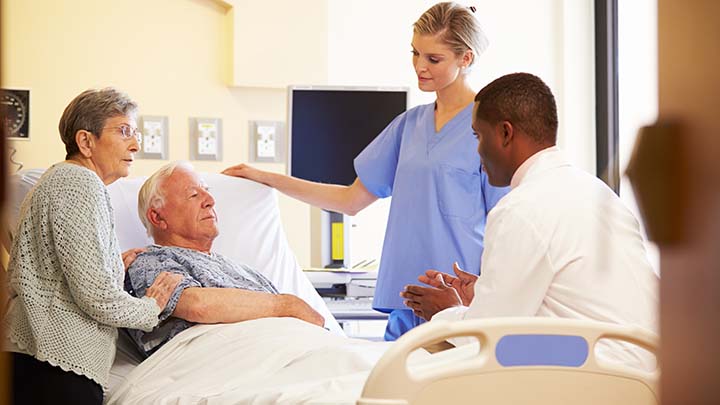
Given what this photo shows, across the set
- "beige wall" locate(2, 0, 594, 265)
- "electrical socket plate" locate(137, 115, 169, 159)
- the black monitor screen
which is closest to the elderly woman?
the black monitor screen

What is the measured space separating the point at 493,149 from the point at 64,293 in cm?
96

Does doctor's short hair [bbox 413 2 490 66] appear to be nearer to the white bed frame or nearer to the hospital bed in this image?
the hospital bed

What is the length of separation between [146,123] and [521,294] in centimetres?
265

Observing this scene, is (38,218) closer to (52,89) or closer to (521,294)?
(521,294)

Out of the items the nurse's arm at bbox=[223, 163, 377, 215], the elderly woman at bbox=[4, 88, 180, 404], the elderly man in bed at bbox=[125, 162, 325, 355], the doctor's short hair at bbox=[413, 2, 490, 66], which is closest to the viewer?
the elderly woman at bbox=[4, 88, 180, 404]

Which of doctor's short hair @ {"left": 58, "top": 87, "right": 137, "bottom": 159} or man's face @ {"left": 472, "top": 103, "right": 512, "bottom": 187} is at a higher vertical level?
doctor's short hair @ {"left": 58, "top": 87, "right": 137, "bottom": 159}

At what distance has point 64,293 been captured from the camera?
2059 mm

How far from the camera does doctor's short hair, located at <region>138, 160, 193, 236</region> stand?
2.70 m

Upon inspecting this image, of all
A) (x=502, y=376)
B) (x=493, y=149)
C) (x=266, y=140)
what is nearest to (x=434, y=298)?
(x=493, y=149)

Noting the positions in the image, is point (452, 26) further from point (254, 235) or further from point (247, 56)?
point (247, 56)

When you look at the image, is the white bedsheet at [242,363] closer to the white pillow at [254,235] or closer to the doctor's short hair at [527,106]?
the doctor's short hair at [527,106]

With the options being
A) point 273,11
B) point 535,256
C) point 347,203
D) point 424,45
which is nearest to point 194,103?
point 273,11

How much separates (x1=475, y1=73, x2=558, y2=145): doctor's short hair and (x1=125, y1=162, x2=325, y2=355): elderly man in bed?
89cm

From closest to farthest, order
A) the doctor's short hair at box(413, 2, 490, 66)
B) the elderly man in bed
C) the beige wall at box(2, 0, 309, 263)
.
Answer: the elderly man in bed → the doctor's short hair at box(413, 2, 490, 66) → the beige wall at box(2, 0, 309, 263)
